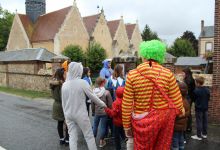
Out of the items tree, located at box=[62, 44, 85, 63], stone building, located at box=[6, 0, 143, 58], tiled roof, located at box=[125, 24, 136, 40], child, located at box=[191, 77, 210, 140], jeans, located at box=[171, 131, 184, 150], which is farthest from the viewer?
tiled roof, located at box=[125, 24, 136, 40]

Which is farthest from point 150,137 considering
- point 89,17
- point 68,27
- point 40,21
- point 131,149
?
point 89,17

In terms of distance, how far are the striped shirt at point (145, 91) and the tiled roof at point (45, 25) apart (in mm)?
40372

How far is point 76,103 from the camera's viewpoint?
5527 mm

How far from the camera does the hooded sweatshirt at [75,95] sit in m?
5.53

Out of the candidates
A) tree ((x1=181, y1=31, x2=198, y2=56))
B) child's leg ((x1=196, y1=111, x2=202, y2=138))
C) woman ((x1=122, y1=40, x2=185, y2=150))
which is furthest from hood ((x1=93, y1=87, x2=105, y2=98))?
tree ((x1=181, y1=31, x2=198, y2=56))

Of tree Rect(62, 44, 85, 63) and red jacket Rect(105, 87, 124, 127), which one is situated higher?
tree Rect(62, 44, 85, 63)

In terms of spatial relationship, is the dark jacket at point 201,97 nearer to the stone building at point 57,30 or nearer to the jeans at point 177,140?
the jeans at point 177,140

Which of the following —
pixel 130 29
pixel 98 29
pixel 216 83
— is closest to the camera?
pixel 216 83

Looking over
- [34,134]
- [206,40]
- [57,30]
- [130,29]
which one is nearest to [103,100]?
[34,134]

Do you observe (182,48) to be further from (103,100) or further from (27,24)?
(103,100)

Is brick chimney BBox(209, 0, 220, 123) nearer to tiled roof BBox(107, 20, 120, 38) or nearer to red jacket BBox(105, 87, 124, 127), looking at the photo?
red jacket BBox(105, 87, 124, 127)

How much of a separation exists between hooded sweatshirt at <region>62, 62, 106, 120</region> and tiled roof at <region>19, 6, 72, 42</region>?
38497 mm

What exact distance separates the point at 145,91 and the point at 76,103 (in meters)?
2.01

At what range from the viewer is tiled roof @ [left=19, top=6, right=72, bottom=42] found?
4444cm
